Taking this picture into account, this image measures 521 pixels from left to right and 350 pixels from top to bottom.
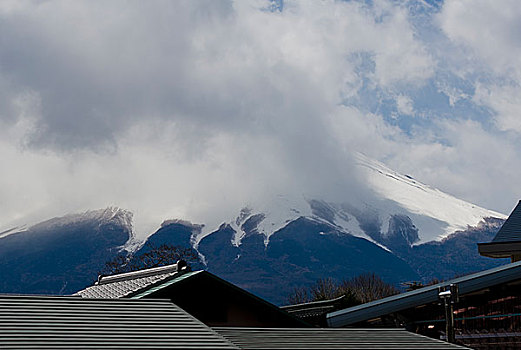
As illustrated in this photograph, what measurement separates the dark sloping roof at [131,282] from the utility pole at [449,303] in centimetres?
717

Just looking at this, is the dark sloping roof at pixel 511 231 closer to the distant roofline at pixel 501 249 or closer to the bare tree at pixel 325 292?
the distant roofline at pixel 501 249

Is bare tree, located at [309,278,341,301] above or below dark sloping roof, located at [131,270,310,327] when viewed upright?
above

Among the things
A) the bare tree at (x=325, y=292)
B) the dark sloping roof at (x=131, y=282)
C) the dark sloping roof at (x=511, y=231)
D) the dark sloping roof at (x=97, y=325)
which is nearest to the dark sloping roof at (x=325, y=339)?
the dark sloping roof at (x=97, y=325)

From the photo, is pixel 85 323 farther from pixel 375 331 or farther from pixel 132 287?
pixel 132 287

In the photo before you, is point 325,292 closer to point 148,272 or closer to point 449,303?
point 148,272

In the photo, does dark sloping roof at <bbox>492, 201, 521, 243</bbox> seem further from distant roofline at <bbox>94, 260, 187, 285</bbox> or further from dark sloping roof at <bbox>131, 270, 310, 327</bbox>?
distant roofline at <bbox>94, 260, 187, 285</bbox>

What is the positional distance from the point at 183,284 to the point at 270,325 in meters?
2.42

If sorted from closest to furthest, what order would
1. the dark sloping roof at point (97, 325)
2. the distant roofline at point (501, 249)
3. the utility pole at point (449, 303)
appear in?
the dark sloping roof at point (97, 325) → the utility pole at point (449, 303) → the distant roofline at point (501, 249)

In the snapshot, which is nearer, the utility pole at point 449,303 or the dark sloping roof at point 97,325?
the dark sloping roof at point 97,325

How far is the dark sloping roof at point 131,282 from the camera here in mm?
18344

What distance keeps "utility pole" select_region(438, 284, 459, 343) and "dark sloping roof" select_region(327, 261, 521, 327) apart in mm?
471

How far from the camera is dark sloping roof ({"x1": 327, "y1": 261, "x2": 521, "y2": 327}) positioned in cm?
1408

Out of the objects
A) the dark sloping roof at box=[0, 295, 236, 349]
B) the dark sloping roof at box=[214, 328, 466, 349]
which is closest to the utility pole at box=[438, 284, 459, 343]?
the dark sloping roof at box=[214, 328, 466, 349]

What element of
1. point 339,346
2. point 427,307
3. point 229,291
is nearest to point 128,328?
point 339,346
